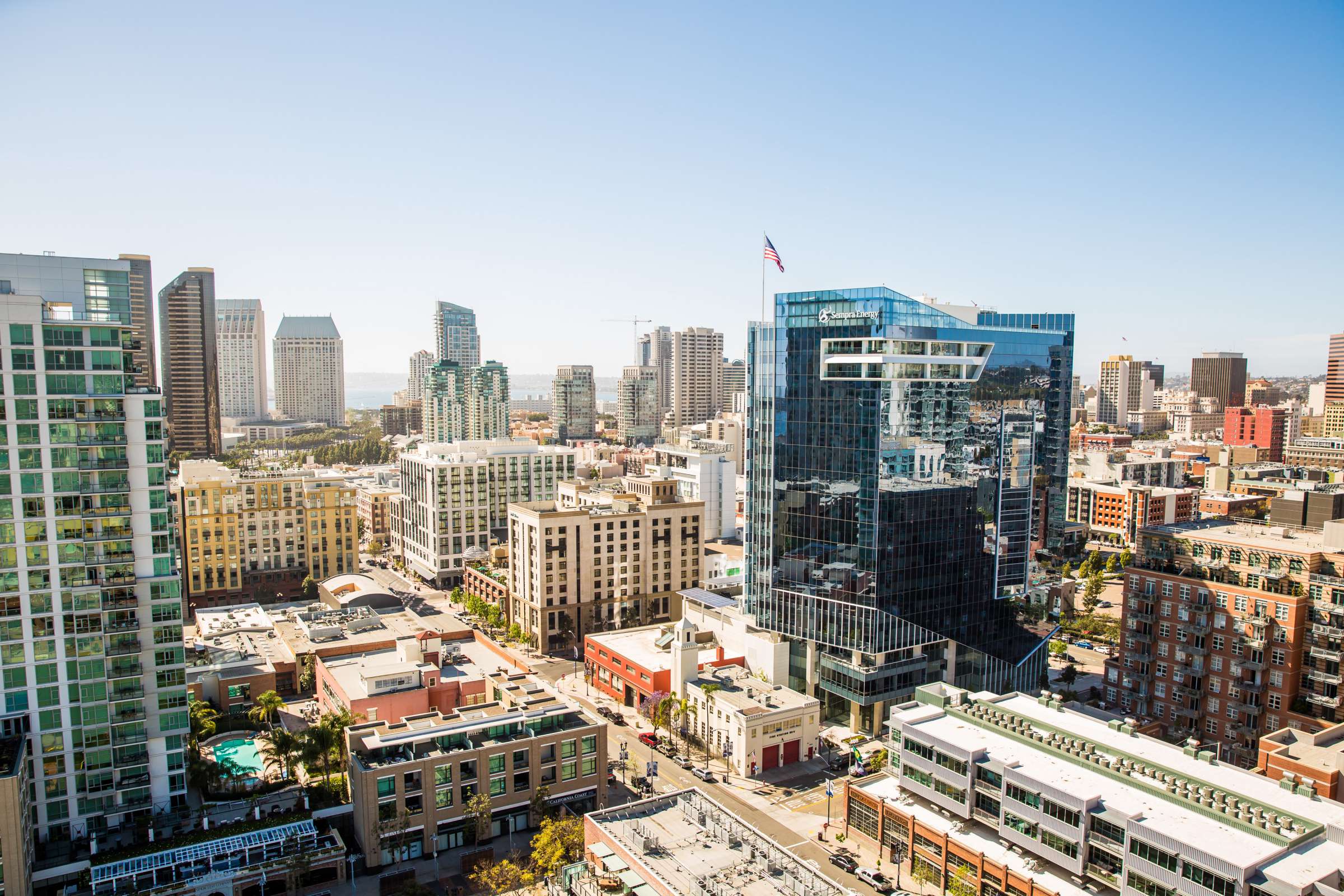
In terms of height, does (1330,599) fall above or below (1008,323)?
below

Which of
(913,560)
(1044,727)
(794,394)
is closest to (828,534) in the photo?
(913,560)

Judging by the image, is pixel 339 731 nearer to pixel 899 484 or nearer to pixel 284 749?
pixel 284 749

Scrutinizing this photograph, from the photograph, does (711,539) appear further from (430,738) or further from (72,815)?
(72,815)

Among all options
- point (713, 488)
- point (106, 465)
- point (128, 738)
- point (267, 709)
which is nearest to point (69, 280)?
point (106, 465)

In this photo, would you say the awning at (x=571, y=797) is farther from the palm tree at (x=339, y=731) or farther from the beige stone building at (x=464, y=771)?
the palm tree at (x=339, y=731)

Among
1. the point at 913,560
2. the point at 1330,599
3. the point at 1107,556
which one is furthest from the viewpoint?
the point at 1107,556
